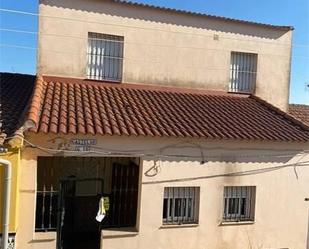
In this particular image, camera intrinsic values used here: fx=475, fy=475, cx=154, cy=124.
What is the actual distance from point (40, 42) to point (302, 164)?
9.27m

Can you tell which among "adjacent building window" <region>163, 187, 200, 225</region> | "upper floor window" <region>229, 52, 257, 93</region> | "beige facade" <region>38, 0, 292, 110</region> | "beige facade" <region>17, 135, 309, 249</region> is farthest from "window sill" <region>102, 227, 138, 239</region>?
"upper floor window" <region>229, 52, 257, 93</region>

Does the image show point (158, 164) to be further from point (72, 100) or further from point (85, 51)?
point (85, 51)

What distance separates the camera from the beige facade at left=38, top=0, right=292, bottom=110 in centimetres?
1577

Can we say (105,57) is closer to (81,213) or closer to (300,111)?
(81,213)

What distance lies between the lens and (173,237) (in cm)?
1328

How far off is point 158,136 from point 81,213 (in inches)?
188

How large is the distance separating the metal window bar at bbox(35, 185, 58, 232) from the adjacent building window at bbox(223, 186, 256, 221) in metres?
4.97

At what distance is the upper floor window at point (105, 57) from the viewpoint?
53.4ft

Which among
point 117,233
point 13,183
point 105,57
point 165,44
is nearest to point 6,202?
point 13,183

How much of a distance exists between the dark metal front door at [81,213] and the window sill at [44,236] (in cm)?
220

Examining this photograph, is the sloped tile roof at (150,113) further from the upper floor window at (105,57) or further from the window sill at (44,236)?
the window sill at (44,236)

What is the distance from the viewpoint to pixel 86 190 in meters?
Answer: 15.7

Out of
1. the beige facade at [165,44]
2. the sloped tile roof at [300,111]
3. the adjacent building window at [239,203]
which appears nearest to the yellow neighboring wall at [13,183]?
the beige facade at [165,44]

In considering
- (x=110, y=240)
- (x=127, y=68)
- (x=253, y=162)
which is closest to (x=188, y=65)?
(x=127, y=68)
